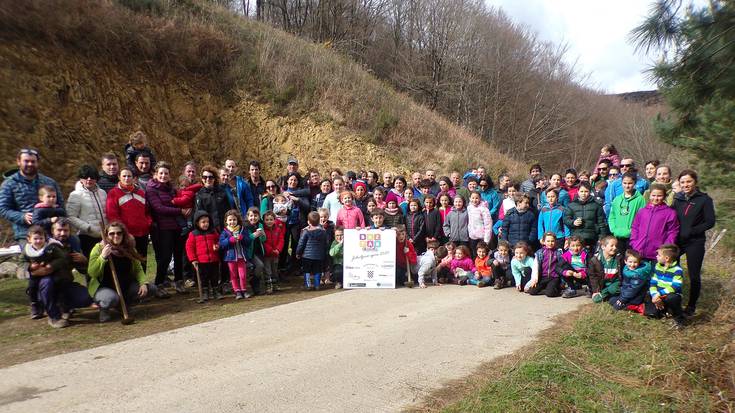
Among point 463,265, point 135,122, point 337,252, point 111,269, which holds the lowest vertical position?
point 463,265

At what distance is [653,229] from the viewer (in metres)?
6.69

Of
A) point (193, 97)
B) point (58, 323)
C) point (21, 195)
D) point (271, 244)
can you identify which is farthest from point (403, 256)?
point (193, 97)

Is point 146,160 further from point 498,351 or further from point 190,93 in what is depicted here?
point 190,93

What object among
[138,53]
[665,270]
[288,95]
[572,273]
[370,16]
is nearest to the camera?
[665,270]

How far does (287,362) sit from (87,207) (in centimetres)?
427

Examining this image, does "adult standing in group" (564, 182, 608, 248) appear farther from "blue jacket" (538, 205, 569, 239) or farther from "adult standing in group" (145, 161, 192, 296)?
"adult standing in group" (145, 161, 192, 296)

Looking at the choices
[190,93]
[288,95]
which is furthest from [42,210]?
[288,95]

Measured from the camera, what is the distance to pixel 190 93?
17.4m

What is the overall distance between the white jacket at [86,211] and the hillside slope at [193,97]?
280 inches

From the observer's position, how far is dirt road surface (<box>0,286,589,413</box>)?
3959mm

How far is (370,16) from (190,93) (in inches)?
814

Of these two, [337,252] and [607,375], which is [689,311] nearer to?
[607,375]

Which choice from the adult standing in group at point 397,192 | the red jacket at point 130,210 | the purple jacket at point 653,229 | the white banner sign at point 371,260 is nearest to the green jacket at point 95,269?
the red jacket at point 130,210

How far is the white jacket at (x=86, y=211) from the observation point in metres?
6.92
